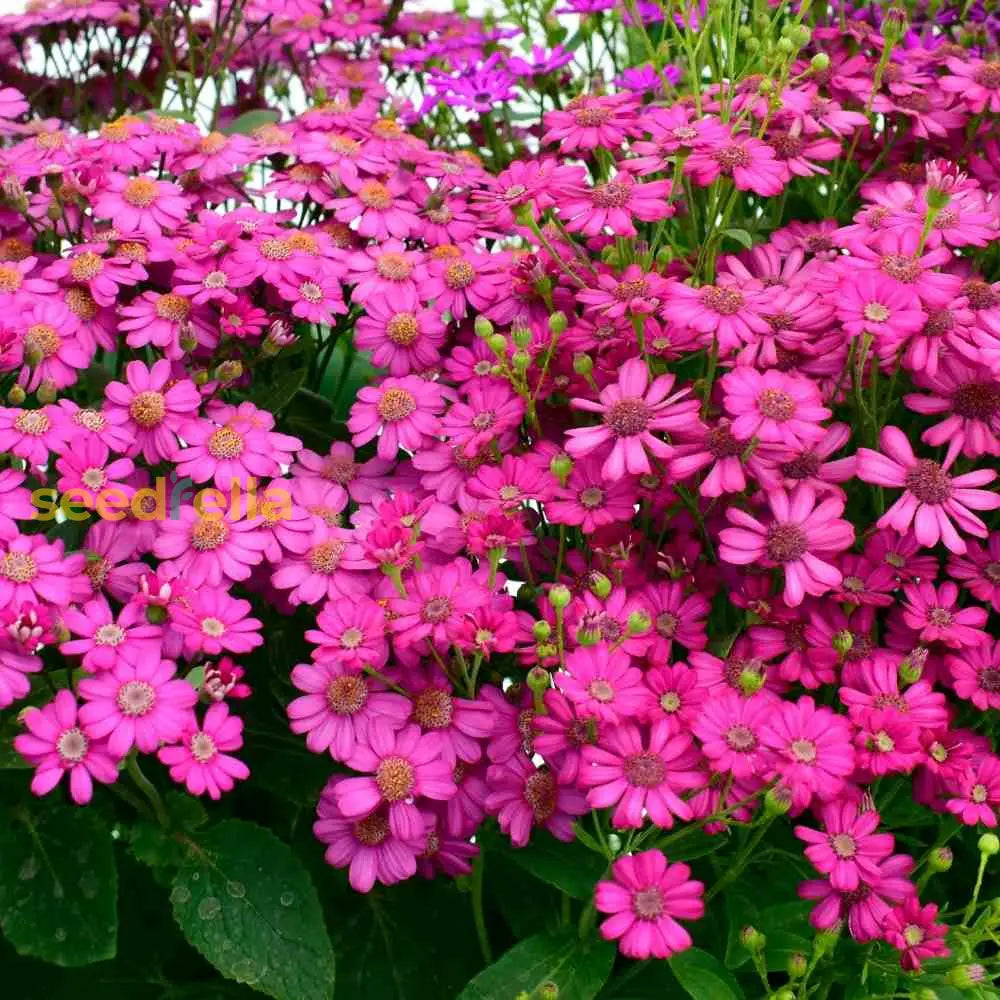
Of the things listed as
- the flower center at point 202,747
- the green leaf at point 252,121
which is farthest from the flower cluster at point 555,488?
the green leaf at point 252,121

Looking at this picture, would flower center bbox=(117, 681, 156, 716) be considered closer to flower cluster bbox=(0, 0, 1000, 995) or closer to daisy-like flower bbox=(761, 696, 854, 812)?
flower cluster bbox=(0, 0, 1000, 995)

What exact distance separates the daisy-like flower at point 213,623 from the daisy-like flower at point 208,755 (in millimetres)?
38

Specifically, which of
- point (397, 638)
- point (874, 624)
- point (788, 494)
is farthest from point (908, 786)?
point (397, 638)

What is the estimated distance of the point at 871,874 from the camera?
0.83 metres

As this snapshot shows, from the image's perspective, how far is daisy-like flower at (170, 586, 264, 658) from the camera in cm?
87

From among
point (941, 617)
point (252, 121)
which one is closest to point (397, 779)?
point (941, 617)

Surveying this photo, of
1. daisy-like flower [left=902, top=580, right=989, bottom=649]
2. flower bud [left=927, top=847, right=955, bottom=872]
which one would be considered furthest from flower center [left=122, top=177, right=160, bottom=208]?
flower bud [left=927, top=847, right=955, bottom=872]

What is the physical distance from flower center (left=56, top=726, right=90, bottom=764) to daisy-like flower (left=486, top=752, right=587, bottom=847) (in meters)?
0.24

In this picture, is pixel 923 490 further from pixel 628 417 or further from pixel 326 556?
pixel 326 556

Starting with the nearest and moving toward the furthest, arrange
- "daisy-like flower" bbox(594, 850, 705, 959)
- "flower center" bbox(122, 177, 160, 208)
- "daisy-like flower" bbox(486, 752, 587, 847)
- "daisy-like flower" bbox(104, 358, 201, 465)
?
"daisy-like flower" bbox(594, 850, 705, 959)
"daisy-like flower" bbox(486, 752, 587, 847)
"daisy-like flower" bbox(104, 358, 201, 465)
"flower center" bbox(122, 177, 160, 208)

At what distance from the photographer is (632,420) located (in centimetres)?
91

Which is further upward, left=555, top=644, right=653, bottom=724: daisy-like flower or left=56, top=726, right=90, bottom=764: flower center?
left=555, top=644, right=653, bottom=724: daisy-like flower

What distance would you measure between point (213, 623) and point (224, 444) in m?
0.17

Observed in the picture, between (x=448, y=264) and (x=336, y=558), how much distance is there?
280 millimetres
